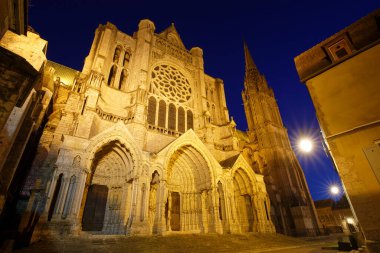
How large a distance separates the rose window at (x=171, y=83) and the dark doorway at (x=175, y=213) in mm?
9410

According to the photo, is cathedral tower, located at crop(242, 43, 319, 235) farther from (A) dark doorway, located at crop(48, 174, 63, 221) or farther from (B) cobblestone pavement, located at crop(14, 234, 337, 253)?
(A) dark doorway, located at crop(48, 174, 63, 221)

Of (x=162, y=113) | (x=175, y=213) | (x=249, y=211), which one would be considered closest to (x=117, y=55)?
(x=162, y=113)

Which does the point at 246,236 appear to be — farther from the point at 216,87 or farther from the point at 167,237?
the point at 216,87

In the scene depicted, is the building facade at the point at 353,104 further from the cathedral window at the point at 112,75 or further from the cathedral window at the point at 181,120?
the cathedral window at the point at 112,75

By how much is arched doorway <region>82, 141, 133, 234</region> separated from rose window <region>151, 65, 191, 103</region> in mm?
8797

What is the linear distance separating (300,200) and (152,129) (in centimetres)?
1620

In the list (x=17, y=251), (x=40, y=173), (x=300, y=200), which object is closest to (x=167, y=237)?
(x=17, y=251)

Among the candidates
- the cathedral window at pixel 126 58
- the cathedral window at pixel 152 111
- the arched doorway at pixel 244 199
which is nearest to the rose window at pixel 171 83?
the cathedral window at pixel 152 111

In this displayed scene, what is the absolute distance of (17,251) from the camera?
6.25 meters

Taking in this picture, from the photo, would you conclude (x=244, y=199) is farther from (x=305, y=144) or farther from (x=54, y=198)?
(x=54, y=198)

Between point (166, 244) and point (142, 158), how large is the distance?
479 centimetres

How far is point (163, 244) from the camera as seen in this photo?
9039 mm

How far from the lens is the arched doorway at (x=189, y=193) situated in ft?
44.5

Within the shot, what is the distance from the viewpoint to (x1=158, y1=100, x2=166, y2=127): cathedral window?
57.6ft
